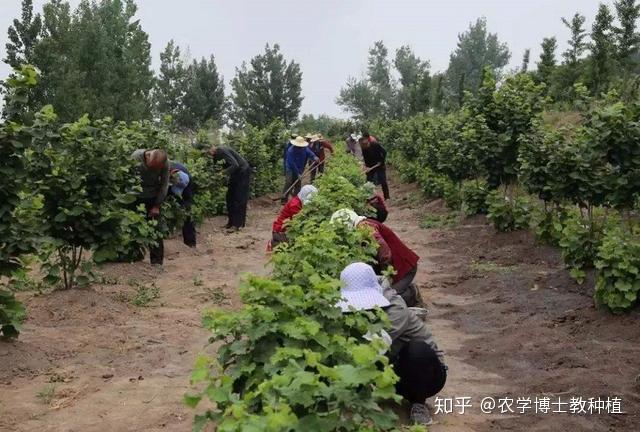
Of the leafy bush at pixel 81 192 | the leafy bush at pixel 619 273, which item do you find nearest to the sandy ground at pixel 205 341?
the leafy bush at pixel 619 273

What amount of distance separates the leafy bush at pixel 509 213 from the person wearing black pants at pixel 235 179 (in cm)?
459

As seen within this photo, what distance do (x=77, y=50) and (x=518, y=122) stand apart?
27.2 m

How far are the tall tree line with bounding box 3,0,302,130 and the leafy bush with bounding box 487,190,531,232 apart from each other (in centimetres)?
901

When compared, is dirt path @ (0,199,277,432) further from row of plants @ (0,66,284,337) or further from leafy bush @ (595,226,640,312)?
leafy bush @ (595,226,640,312)

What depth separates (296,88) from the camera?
176 ft

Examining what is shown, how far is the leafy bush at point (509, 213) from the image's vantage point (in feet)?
40.5

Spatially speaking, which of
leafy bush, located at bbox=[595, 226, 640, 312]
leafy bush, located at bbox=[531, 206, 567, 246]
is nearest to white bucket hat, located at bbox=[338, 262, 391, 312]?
leafy bush, located at bbox=[595, 226, 640, 312]

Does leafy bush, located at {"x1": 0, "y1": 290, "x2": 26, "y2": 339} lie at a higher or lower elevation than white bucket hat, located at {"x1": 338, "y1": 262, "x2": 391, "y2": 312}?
lower

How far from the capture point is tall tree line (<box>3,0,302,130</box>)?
31109mm

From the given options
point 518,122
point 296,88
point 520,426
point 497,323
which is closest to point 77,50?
point 296,88

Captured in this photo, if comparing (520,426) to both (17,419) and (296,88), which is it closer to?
(17,419)

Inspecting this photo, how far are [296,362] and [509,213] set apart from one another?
1025cm

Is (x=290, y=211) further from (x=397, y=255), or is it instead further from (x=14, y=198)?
(x=14, y=198)

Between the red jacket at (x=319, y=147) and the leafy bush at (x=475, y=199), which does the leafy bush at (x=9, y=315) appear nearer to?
the leafy bush at (x=475, y=199)
